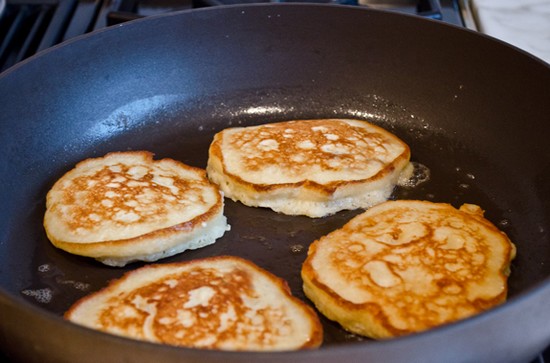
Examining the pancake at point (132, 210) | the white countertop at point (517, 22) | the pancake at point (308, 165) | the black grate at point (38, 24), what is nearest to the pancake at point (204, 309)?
the pancake at point (132, 210)

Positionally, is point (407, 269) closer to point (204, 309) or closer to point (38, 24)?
point (204, 309)

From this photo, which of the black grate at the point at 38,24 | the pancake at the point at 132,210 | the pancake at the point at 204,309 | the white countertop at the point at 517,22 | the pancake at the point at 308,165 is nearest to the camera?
the pancake at the point at 204,309

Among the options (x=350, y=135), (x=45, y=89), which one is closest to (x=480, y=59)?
(x=350, y=135)

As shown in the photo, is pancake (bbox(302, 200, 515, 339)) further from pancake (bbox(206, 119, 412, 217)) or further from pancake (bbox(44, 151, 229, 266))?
pancake (bbox(44, 151, 229, 266))

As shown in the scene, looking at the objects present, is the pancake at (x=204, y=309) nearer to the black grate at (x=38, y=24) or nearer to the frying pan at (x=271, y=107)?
the frying pan at (x=271, y=107)

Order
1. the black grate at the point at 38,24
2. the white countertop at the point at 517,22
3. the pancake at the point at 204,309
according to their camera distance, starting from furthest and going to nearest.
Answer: the white countertop at the point at 517,22 → the black grate at the point at 38,24 → the pancake at the point at 204,309

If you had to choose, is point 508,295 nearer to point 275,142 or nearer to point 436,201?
point 436,201
